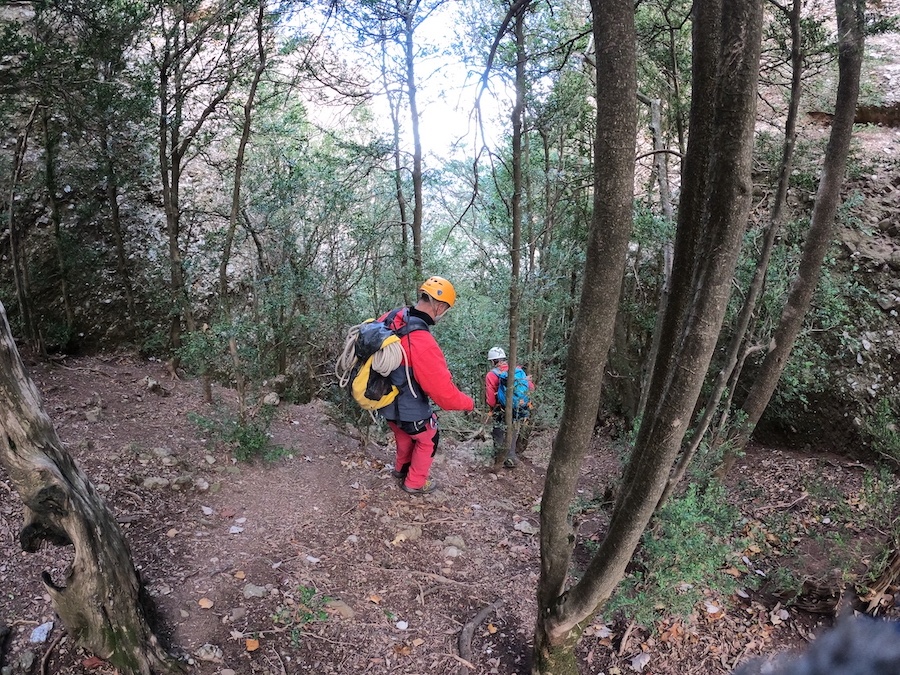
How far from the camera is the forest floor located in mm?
3307

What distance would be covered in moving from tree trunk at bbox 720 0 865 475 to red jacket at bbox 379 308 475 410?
2.95 meters

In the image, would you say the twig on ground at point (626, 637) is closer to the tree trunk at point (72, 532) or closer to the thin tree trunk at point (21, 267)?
A: the tree trunk at point (72, 532)

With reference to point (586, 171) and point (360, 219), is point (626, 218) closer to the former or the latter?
point (586, 171)

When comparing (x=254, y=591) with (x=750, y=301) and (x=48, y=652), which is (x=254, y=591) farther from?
(x=750, y=301)

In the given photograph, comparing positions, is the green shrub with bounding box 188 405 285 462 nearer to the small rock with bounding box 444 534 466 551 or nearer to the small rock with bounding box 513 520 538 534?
the small rock with bounding box 444 534 466 551

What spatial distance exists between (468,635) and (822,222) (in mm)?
4960

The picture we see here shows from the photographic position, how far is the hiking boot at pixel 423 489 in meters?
5.42

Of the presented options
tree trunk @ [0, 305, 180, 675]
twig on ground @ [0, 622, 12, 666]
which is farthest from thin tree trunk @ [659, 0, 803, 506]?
twig on ground @ [0, 622, 12, 666]

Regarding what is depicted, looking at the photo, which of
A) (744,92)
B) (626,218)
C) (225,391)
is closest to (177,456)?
(225,391)

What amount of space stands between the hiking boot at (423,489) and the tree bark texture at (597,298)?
2400 millimetres

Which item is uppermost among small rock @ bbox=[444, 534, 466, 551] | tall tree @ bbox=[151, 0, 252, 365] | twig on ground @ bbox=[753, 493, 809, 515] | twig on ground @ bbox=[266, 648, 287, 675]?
tall tree @ bbox=[151, 0, 252, 365]

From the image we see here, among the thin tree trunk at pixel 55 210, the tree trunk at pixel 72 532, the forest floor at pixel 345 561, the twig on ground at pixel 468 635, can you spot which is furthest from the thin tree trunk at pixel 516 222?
the thin tree trunk at pixel 55 210

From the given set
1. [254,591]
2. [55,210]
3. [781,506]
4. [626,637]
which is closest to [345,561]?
[254,591]

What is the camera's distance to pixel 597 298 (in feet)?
8.32
